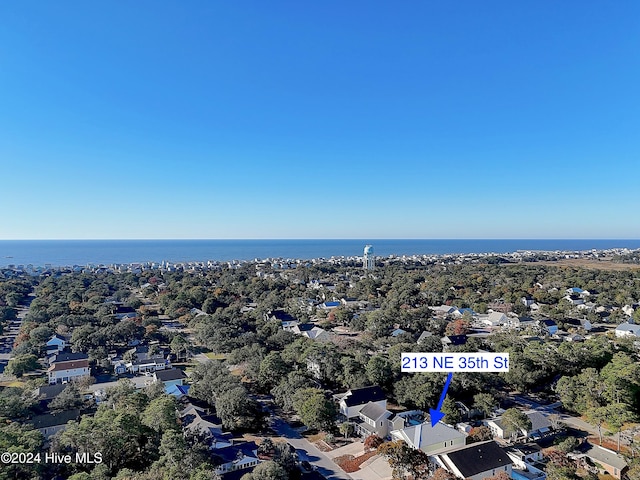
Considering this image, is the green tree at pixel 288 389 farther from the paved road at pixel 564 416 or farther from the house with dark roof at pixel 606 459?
the house with dark roof at pixel 606 459

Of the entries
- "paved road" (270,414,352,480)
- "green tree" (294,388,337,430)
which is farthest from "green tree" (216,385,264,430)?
"green tree" (294,388,337,430)

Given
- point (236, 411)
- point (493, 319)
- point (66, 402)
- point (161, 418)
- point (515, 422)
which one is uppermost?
point (161, 418)

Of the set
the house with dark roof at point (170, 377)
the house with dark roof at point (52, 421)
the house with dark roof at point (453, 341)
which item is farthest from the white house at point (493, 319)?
the house with dark roof at point (52, 421)

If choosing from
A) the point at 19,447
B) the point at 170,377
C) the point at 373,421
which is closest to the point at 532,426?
the point at 373,421

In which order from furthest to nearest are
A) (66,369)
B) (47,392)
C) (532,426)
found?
(66,369)
(47,392)
(532,426)

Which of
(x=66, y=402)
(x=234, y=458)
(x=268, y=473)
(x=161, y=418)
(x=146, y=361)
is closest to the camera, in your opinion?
(x=268, y=473)

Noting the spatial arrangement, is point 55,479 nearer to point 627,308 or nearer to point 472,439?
point 472,439

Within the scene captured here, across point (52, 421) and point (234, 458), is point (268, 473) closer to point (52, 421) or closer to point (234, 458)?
point (234, 458)

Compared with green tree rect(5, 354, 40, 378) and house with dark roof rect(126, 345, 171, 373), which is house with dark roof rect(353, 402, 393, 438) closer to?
house with dark roof rect(126, 345, 171, 373)
